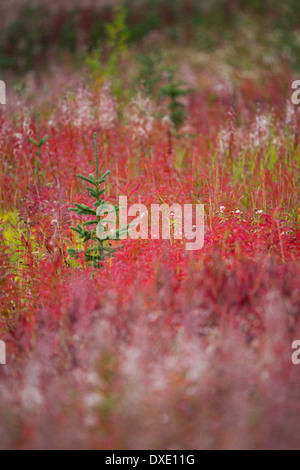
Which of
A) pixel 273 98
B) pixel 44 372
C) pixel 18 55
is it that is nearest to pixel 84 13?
pixel 18 55

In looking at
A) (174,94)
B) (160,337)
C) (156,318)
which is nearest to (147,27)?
(174,94)

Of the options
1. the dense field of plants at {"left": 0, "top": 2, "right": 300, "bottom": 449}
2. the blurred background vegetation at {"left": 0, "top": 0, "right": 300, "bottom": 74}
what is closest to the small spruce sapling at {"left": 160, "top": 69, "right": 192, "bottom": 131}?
the dense field of plants at {"left": 0, "top": 2, "right": 300, "bottom": 449}

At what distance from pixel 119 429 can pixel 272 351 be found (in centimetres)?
74

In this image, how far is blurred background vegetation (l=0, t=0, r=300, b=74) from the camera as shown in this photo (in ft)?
56.1

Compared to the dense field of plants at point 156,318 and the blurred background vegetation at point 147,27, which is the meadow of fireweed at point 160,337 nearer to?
the dense field of plants at point 156,318

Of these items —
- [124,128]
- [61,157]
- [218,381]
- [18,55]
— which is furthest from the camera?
[18,55]

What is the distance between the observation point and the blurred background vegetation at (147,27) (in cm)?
1711

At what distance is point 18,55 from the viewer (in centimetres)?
1873

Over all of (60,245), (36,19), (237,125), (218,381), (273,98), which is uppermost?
(36,19)

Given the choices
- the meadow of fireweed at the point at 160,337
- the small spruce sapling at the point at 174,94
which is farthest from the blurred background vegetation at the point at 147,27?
the meadow of fireweed at the point at 160,337

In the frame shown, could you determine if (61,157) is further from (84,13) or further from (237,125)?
(84,13)

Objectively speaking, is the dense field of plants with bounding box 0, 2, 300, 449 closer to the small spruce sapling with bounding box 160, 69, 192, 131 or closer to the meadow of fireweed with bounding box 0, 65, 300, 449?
the meadow of fireweed with bounding box 0, 65, 300, 449

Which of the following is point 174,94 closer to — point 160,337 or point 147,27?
point 160,337

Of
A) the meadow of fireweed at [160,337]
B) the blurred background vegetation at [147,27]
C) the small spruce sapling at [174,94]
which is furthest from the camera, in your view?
the blurred background vegetation at [147,27]
